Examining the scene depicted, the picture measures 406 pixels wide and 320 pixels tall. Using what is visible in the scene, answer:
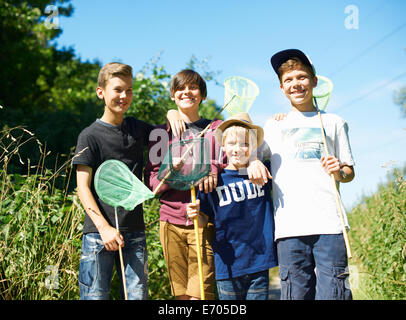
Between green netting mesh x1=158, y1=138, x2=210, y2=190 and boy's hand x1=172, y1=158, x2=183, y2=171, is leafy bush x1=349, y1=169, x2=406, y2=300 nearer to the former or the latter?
green netting mesh x1=158, y1=138, x2=210, y2=190

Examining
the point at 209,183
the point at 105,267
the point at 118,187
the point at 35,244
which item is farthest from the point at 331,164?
the point at 35,244

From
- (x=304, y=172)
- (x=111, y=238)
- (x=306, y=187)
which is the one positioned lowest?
(x=111, y=238)

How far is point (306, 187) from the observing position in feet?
8.63

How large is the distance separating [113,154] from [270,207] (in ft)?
3.56

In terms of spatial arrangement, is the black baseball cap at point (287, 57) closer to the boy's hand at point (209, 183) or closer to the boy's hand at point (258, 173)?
the boy's hand at point (258, 173)

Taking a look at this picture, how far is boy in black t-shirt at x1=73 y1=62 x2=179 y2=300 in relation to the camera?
253cm

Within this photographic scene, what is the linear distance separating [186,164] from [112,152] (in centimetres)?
51

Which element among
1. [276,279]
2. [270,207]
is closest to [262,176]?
[270,207]

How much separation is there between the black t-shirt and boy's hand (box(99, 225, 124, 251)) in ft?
0.39

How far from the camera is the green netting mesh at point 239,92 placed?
305cm

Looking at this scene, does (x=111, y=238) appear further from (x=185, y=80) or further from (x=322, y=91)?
(x=322, y=91)

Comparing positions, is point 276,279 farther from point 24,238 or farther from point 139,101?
point 24,238

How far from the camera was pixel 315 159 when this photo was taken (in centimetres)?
269
